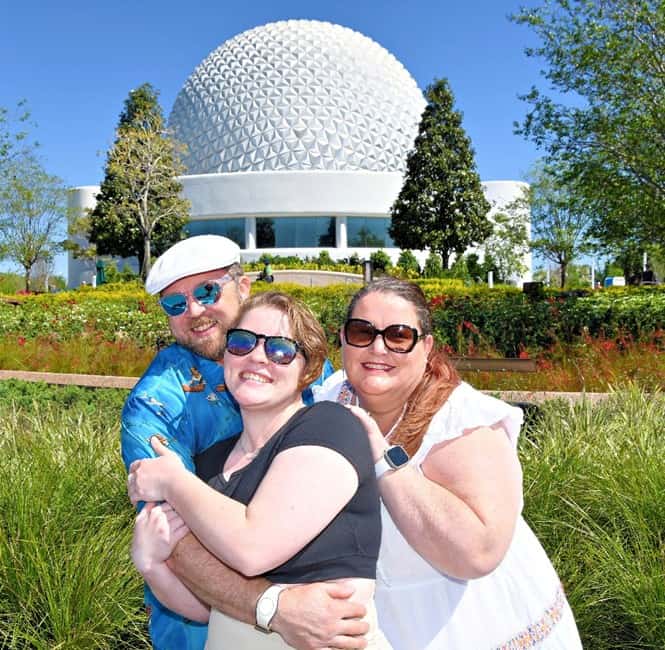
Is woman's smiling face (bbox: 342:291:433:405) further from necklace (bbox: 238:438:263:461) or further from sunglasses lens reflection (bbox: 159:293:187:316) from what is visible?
sunglasses lens reflection (bbox: 159:293:187:316)

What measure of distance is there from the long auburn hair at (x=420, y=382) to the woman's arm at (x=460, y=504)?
191 millimetres

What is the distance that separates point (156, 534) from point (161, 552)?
0.20 feet

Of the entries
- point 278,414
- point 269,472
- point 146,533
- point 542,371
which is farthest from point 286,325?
point 542,371

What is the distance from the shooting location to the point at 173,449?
228 centimetres

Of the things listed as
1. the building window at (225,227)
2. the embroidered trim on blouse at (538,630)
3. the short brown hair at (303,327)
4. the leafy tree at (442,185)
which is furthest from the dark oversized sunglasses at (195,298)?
the building window at (225,227)

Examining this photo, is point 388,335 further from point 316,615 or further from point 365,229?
point 365,229

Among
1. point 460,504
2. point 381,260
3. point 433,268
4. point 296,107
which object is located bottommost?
point 460,504

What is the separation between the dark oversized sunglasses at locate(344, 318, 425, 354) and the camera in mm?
2473

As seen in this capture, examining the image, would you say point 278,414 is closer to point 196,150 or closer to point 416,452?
point 416,452

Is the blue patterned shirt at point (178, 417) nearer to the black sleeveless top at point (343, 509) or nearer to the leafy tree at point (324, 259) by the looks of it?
the black sleeveless top at point (343, 509)

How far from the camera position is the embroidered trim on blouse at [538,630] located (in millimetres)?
2295

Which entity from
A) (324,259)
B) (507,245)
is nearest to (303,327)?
(324,259)

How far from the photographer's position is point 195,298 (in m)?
2.62

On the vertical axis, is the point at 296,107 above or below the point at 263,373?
above
